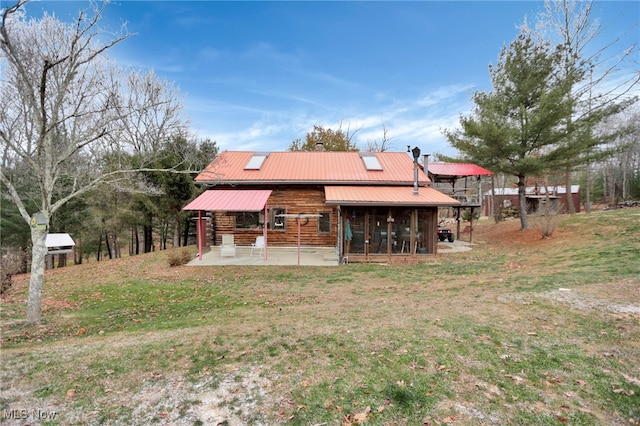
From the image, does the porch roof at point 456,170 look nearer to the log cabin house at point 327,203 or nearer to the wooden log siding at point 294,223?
the log cabin house at point 327,203

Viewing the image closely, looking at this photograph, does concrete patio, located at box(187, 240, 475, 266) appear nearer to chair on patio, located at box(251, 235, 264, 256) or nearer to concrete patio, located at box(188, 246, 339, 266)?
concrete patio, located at box(188, 246, 339, 266)

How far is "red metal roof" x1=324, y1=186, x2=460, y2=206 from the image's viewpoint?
1216cm

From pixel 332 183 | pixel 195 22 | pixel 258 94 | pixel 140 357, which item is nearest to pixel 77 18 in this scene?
pixel 140 357

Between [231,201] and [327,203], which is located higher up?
[231,201]

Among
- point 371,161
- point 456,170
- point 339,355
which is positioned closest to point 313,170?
point 371,161

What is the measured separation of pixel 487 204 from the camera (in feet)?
107

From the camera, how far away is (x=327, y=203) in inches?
482

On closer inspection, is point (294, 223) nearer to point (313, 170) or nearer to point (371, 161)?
point (313, 170)

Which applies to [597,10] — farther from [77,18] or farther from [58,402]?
[58,402]

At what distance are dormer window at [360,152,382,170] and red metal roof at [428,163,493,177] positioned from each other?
300 cm

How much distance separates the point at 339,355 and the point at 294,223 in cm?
1132

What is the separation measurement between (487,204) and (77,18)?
35.4 meters

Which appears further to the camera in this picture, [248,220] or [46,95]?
[248,220]


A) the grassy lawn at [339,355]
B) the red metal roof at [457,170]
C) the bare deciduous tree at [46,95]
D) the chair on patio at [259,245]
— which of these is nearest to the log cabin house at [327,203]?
the chair on patio at [259,245]
